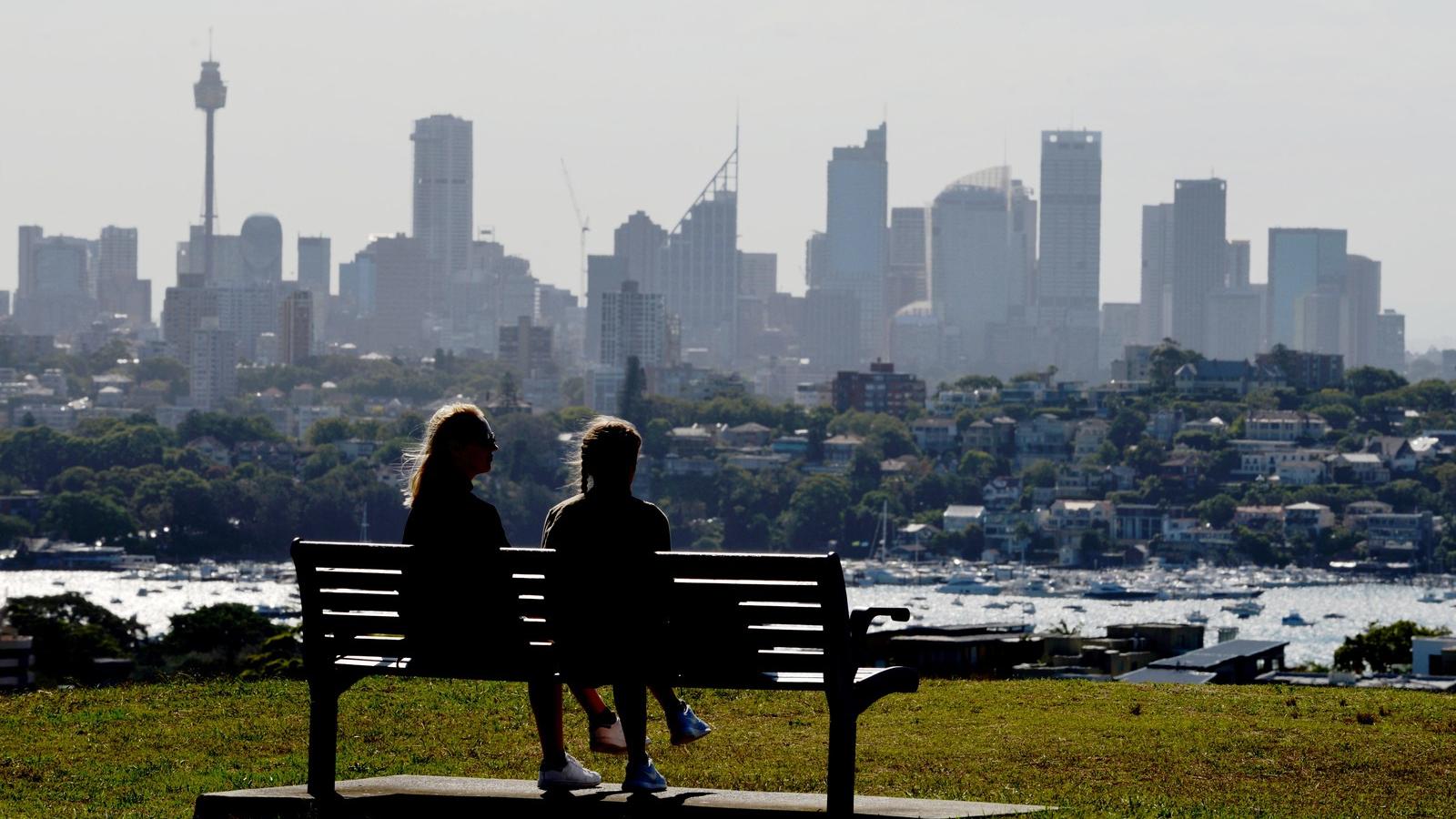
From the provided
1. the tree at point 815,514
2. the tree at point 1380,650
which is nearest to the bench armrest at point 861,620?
the tree at point 1380,650

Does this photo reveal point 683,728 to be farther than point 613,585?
Yes

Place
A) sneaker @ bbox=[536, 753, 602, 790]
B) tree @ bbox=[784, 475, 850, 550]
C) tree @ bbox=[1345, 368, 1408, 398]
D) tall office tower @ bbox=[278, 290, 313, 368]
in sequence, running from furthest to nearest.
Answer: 1. tall office tower @ bbox=[278, 290, 313, 368]
2. tree @ bbox=[1345, 368, 1408, 398]
3. tree @ bbox=[784, 475, 850, 550]
4. sneaker @ bbox=[536, 753, 602, 790]

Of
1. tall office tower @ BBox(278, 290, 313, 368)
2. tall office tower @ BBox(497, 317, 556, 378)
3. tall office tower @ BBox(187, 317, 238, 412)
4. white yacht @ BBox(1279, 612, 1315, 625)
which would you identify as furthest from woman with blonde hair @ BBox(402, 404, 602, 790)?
tall office tower @ BBox(278, 290, 313, 368)

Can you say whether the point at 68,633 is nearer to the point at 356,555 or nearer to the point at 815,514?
the point at 356,555

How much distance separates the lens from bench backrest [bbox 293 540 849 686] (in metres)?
5.59

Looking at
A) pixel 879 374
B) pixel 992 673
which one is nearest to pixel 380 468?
pixel 879 374

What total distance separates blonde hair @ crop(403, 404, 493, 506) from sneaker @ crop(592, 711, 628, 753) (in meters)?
0.73

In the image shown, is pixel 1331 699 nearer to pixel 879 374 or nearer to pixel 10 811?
pixel 10 811

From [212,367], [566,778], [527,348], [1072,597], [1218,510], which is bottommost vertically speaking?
[1072,597]

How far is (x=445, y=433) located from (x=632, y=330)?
16778 cm

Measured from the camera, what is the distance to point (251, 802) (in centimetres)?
581

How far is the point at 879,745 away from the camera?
748 centimetres

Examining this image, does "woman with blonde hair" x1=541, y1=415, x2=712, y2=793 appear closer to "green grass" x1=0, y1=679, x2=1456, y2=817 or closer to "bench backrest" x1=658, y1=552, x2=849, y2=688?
"bench backrest" x1=658, y1=552, x2=849, y2=688

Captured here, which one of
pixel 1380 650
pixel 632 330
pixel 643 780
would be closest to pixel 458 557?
pixel 643 780
